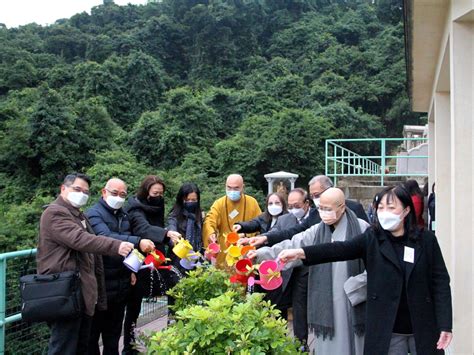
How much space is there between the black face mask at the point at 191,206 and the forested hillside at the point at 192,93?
19.5 ft

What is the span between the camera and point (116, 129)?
25.0 m

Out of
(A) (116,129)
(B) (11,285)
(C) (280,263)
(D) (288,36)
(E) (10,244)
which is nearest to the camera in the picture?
(C) (280,263)

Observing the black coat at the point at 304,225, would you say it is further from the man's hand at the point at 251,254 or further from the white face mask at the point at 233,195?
the white face mask at the point at 233,195

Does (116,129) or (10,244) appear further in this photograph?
(116,129)

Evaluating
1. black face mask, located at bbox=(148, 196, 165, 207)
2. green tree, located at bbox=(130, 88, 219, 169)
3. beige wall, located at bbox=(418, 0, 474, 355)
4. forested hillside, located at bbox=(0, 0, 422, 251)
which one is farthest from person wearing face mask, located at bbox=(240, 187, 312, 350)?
green tree, located at bbox=(130, 88, 219, 169)

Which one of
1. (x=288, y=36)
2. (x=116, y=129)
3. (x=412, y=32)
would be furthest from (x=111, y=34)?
(x=412, y=32)

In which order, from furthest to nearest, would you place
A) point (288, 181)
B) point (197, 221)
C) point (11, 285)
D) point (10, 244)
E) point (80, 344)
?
point (288, 181) < point (10, 244) < point (197, 221) < point (11, 285) < point (80, 344)

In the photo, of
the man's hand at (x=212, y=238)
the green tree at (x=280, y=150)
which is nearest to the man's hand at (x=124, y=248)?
the man's hand at (x=212, y=238)

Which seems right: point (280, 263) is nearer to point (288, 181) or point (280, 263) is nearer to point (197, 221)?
point (197, 221)

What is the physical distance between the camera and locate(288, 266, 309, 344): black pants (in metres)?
3.58

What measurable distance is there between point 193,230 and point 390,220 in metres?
2.22

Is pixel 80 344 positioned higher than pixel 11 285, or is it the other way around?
pixel 11 285

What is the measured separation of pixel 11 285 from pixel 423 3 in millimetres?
3904

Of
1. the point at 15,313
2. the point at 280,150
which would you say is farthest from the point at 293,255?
the point at 280,150
